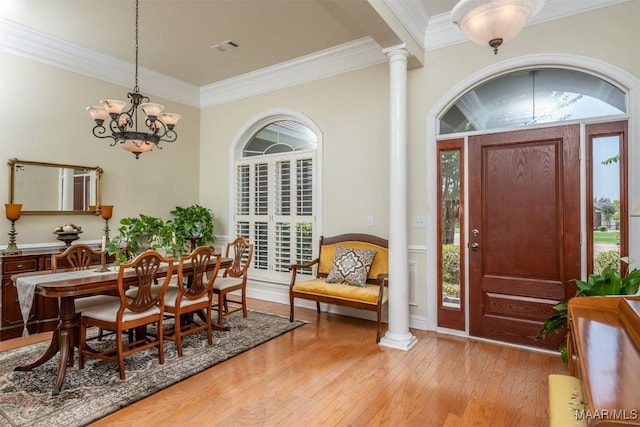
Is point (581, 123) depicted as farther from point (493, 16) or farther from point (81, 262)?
point (81, 262)

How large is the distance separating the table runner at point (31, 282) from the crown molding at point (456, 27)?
12.8 feet

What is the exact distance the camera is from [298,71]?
4824mm

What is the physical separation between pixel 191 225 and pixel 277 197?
1.32m

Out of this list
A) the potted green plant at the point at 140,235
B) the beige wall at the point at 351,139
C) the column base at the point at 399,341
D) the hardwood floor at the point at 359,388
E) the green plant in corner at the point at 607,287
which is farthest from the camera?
the beige wall at the point at 351,139

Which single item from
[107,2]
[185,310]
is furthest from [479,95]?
[107,2]

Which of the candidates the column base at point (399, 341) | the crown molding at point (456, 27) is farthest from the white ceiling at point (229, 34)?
the column base at point (399, 341)

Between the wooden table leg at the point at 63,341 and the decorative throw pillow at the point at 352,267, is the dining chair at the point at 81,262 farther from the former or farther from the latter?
the decorative throw pillow at the point at 352,267

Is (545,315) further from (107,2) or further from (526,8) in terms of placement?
(107,2)

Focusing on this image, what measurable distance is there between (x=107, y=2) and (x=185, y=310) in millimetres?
3047

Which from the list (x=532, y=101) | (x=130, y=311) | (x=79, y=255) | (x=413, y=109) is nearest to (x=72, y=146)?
(x=79, y=255)

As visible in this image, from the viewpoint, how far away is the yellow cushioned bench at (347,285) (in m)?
3.54

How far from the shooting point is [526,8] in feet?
6.04

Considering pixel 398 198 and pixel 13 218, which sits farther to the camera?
pixel 13 218

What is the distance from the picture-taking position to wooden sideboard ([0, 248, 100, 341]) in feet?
11.6
